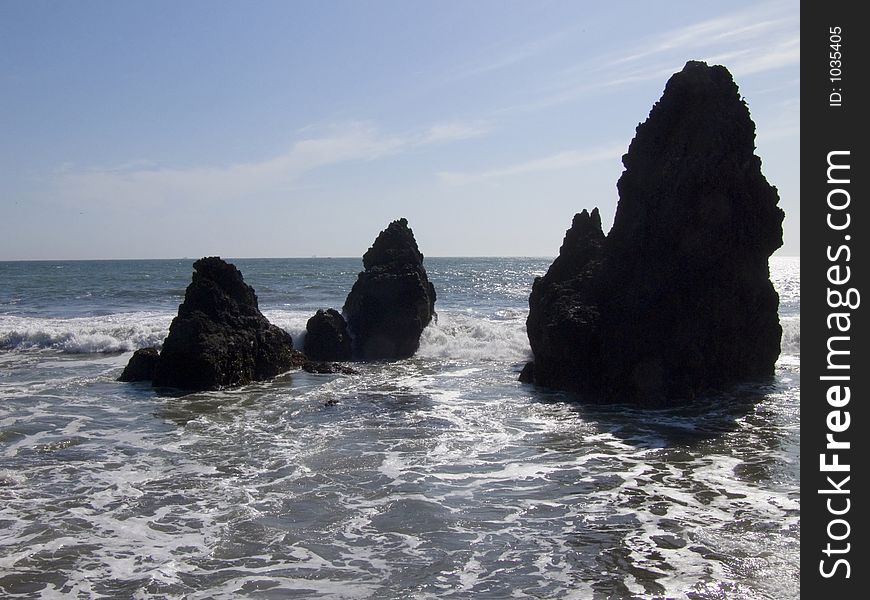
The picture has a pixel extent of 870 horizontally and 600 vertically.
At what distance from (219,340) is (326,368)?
10.3 feet

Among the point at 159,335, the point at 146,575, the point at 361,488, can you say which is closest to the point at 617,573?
the point at 361,488

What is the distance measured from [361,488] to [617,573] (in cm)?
366

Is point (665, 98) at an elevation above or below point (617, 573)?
above

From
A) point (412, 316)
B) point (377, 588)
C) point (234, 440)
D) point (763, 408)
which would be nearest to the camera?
point (377, 588)

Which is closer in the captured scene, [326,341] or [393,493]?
[393,493]

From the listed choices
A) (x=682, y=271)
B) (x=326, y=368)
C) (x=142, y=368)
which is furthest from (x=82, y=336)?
(x=682, y=271)

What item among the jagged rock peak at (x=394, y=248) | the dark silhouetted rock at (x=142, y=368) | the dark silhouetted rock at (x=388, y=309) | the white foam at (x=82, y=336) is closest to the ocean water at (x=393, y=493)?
the dark silhouetted rock at (x=142, y=368)

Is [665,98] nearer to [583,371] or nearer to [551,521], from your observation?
[583,371]

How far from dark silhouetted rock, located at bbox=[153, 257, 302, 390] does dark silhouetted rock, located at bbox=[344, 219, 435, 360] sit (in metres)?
3.06

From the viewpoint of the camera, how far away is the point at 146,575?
22.1 ft

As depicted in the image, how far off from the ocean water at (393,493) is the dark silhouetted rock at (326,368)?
2174 mm

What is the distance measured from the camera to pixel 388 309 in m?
23.2

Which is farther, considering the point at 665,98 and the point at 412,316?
the point at 412,316

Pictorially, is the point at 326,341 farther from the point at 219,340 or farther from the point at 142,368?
the point at 142,368
